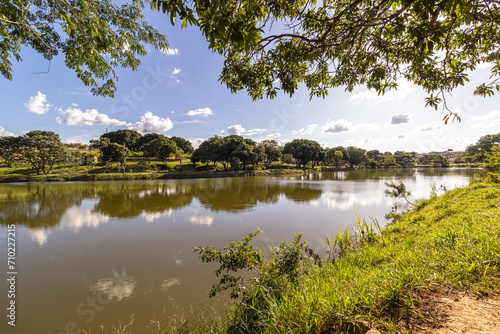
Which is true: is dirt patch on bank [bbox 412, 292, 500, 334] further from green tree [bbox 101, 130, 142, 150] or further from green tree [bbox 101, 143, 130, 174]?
green tree [bbox 101, 130, 142, 150]

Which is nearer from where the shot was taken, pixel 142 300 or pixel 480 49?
pixel 480 49

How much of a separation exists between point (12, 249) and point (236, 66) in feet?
30.2

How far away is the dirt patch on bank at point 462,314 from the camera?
155 cm

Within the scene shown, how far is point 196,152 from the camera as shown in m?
42.9

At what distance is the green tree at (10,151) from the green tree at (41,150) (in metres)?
0.86

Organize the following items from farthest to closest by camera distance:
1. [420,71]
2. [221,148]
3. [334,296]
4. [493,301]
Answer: [221,148]
[420,71]
[334,296]
[493,301]

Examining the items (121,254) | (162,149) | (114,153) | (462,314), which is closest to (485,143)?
(462,314)

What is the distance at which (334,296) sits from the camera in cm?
220

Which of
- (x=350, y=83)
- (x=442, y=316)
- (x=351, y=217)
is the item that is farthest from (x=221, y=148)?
(x=442, y=316)

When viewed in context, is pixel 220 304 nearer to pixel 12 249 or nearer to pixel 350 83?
pixel 350 83

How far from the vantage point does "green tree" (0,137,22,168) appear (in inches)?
1150

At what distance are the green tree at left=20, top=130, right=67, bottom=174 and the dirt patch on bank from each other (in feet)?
150

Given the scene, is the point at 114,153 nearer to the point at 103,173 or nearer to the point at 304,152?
the point at 103,173

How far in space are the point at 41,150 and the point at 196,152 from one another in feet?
83.3
